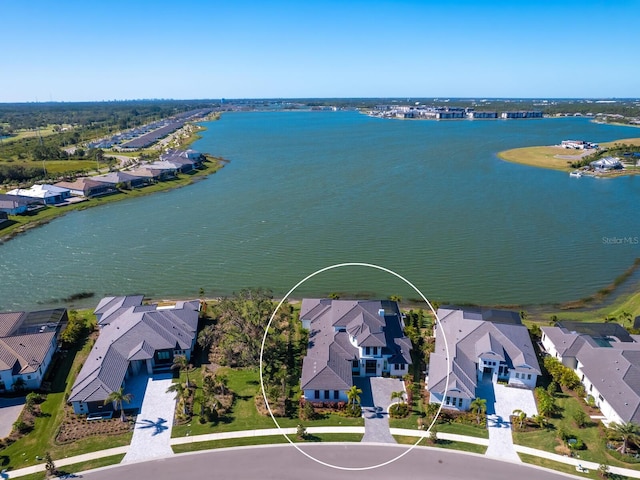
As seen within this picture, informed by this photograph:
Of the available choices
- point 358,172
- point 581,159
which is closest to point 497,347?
point 358,172

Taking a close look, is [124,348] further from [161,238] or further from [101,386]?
[161,238]

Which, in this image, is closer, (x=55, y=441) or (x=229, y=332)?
(x=55, y=441)

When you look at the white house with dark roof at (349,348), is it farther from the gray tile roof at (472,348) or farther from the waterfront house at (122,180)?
the waterfront house at (122,180)

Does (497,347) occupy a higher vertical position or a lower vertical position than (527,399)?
higher

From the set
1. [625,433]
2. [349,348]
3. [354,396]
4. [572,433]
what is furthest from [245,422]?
[625,433]

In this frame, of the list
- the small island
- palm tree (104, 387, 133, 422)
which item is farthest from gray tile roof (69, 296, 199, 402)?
the small island

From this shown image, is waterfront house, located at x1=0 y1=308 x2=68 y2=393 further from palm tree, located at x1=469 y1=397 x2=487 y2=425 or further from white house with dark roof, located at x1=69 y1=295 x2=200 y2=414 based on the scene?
palm tree, located at x1=469 y1=397 x2=487 y2=425

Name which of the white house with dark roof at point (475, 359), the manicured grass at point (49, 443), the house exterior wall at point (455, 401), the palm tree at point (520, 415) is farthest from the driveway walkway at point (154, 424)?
the palm tree at point (520, 415)

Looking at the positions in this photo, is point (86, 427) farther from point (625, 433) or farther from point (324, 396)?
point (625, 433)
